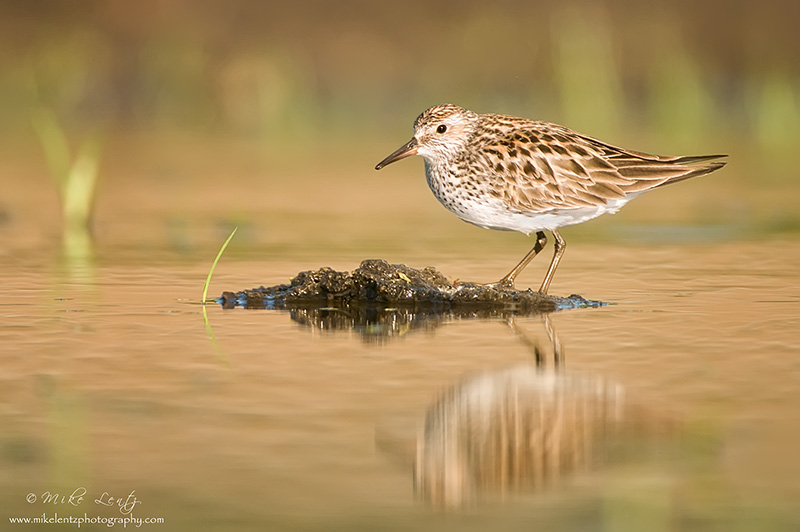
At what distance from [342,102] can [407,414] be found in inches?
691

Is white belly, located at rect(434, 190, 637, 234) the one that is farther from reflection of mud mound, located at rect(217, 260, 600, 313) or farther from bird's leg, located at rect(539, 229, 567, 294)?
reflection of mud mound, located at rect(217, 260, 600, 313)

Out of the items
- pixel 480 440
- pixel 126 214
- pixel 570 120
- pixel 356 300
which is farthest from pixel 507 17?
pixel 480 440

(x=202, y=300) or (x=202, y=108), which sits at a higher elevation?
(x=202, y=108)

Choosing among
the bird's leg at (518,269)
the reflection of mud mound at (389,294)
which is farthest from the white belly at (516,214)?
the reflection of mud mound at (389,294)

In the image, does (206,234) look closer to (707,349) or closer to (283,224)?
(283,224)

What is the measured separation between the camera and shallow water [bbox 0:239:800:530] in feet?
15.1

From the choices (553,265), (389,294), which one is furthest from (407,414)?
(553,265)

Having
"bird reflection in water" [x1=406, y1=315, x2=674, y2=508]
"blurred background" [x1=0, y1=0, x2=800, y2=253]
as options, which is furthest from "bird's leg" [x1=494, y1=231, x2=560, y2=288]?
"bird reflection in water" [x1=406, y1=315, x2=674, y2=508]

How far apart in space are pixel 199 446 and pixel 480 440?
1095mm

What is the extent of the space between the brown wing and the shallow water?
739 mm

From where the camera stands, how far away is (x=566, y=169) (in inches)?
366

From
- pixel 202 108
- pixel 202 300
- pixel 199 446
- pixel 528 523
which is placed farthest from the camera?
pixel 202 108

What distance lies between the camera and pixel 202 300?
8.43 meters

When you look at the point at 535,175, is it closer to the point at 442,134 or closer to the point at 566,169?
the point at 566,169
